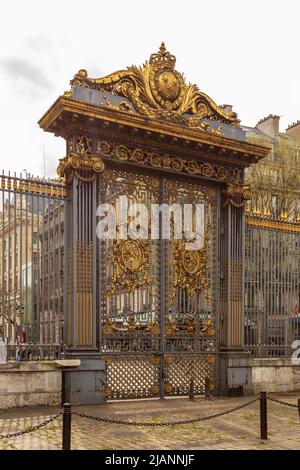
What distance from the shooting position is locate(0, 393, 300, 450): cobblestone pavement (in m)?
8.54

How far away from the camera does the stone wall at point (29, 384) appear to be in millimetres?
11555

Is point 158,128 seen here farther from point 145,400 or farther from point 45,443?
point 45,443

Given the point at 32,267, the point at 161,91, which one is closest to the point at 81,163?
the point at 32,267

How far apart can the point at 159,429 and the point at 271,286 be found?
23.7 ft

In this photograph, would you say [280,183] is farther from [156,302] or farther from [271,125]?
[271,125]

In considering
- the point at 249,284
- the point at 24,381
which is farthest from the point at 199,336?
the point at 24,381

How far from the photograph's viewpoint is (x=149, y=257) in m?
13.8

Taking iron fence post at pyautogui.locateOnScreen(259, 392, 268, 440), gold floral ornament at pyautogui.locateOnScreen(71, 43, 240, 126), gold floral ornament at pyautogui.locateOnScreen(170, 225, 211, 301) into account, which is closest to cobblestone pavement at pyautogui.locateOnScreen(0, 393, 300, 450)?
iron fence post at pyautogui.locateOnScreen(259, 392, 268, 440)

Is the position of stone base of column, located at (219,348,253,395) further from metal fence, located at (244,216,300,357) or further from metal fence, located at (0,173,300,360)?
metal fence, located at (0,173,300,360)

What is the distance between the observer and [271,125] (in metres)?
45.2

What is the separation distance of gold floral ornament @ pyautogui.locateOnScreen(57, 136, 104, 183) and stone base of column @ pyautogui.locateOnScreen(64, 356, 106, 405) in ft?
12.9

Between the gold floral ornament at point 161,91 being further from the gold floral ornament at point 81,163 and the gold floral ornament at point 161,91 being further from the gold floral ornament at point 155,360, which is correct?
the gold floral ornament at point 155,360

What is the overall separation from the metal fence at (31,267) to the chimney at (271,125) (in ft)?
113

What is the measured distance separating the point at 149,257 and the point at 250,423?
4665 millimetres
